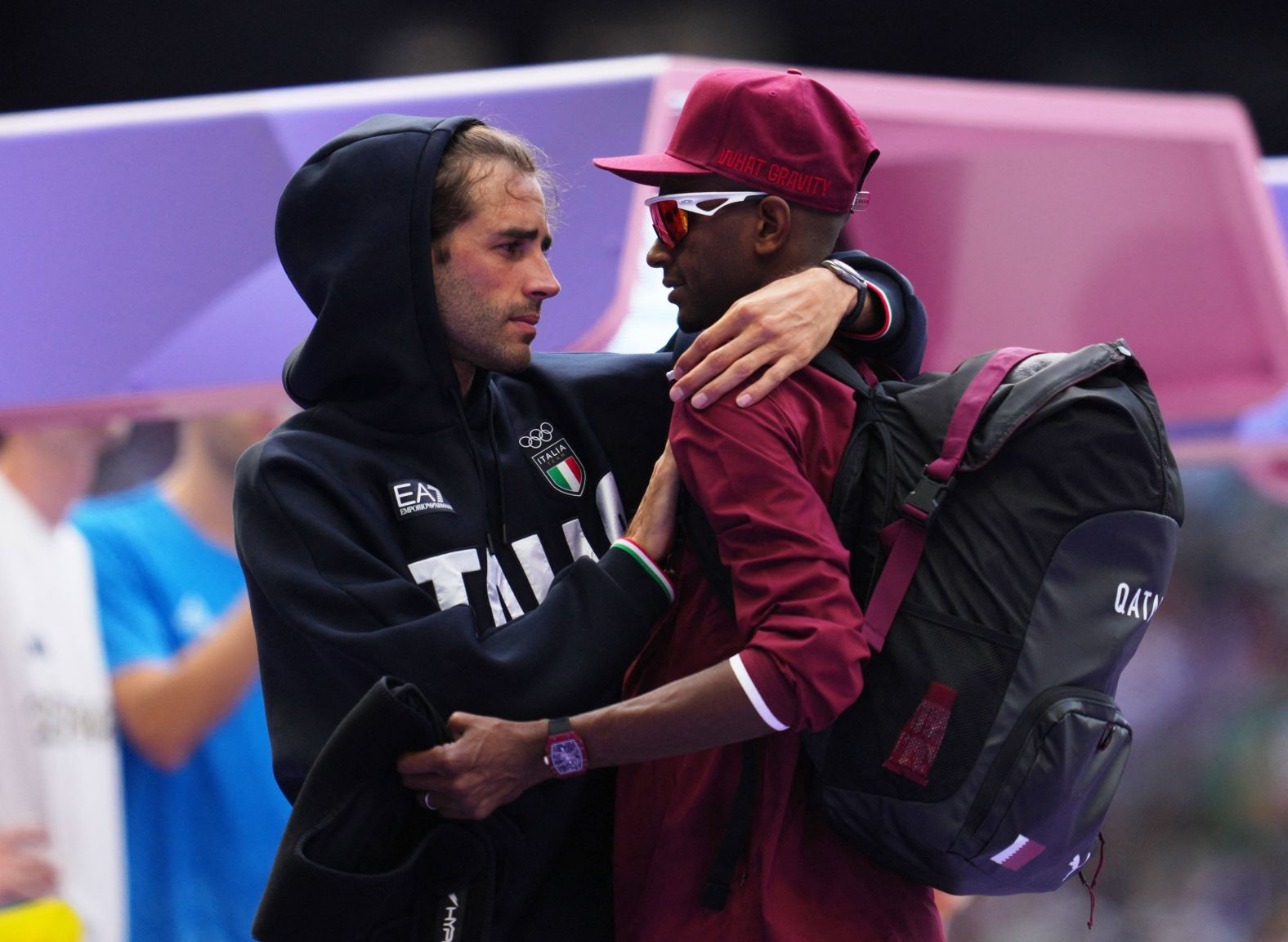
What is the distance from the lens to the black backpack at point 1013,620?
4.52 ft

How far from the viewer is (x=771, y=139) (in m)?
1.56

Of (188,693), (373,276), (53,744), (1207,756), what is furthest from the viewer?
(1207,756)

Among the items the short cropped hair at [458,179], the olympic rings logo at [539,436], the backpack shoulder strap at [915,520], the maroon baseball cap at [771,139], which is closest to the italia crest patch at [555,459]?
the olympic rings logo at [539,436]

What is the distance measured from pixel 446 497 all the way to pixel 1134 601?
0.87 meters

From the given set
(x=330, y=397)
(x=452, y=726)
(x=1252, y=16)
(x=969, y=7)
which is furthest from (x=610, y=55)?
(x=452, y=726)

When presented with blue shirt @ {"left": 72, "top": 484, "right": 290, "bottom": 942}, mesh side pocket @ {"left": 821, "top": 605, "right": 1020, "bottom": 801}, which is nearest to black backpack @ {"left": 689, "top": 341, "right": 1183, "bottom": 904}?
mesh side pocket @ {"left": 821, "top": 605, "right": 1020, "bottom": 801}

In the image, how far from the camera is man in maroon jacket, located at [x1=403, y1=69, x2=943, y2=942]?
1.36 m

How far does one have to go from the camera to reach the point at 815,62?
3.50m

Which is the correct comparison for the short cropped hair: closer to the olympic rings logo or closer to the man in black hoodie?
the man in black hoodie

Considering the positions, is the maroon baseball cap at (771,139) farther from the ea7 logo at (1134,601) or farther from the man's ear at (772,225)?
the ea7 logo at (1134,601)

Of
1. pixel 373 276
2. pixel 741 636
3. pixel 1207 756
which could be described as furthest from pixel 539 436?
pixel 1207 756

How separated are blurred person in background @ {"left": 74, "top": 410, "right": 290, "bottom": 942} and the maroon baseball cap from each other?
6.96 ft

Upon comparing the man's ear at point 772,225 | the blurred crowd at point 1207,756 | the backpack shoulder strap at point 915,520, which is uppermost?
the man's ear at point 772,225

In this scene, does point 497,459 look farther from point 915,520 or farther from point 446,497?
point 915,520
